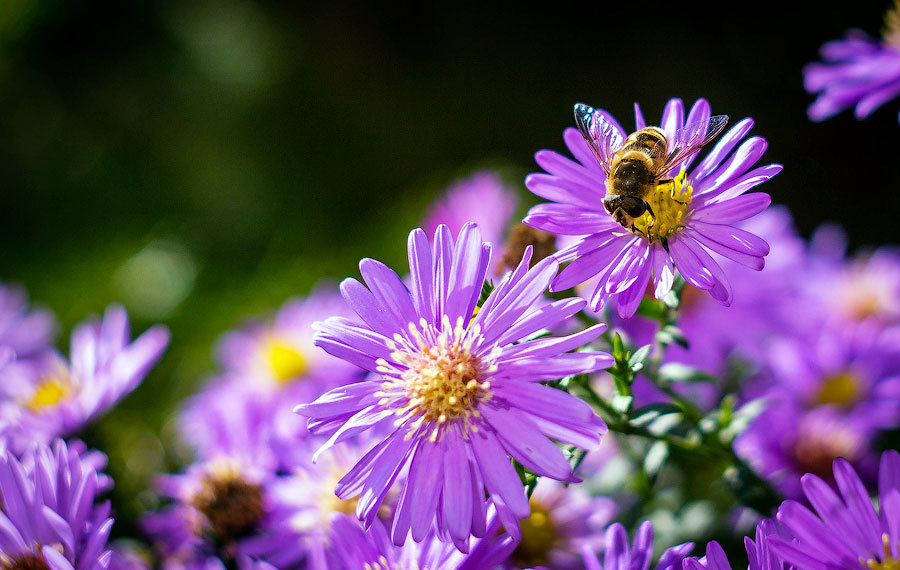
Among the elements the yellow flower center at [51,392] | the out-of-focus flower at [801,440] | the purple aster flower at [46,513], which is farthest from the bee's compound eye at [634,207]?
the yellow flower center at [51,392]

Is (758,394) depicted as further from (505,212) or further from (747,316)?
(505,212)

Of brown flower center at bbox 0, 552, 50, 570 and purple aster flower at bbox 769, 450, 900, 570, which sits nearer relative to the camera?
purple aster flower at bbox 769, 450, 900, 570

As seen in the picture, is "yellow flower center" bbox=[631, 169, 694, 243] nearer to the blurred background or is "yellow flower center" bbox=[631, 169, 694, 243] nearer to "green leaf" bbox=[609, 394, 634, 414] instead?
"green leaf" bbox=[609, 394, 634, 414]

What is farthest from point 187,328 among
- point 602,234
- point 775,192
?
point 775,192

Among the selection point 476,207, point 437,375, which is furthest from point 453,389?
point 476,207

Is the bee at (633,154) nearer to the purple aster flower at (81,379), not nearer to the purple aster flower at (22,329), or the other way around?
the purple aster flower at (81,379)

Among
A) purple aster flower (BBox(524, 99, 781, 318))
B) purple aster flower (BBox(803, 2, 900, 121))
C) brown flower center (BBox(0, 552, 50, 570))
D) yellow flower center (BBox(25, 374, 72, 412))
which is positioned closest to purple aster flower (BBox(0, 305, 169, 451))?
yellow flower center (BBox(25, 374, 72, 412))

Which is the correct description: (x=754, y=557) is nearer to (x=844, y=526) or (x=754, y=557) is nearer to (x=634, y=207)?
(x=844, y=526)
